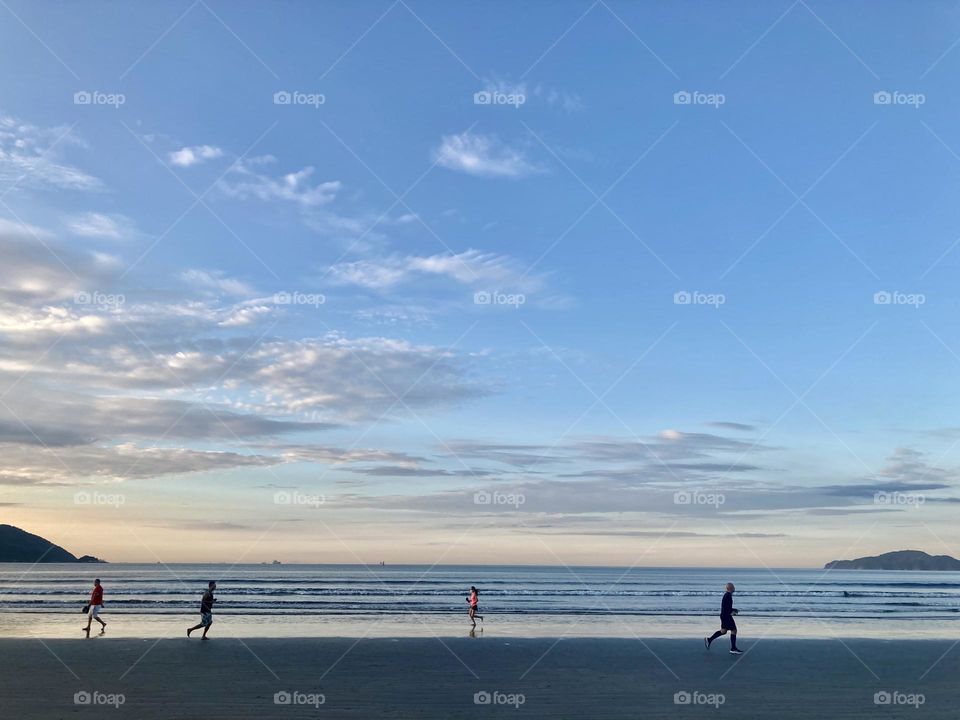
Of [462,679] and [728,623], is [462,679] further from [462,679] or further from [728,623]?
[728,623]

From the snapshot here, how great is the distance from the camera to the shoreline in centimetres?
1385

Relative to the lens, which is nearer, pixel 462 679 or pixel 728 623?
pixel 462 679

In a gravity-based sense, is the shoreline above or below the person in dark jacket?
below

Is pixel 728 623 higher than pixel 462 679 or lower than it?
higher

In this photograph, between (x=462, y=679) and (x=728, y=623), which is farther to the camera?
(x=728, y=623)

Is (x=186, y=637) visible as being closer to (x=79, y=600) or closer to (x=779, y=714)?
(x=779, y=714)

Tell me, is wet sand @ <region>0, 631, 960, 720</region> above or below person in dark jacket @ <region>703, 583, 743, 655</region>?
below

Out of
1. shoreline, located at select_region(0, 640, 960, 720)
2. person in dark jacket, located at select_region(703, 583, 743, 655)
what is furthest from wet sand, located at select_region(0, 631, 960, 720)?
person in dark jacket, located at select_region(703, 583, 743, 655)

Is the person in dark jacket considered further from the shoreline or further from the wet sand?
the wet sand

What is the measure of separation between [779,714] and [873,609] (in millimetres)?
40497

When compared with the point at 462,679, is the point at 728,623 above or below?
above

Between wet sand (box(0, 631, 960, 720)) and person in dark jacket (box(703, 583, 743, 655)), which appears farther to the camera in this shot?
person in dark jacket (box(703, 583, 743, 655))

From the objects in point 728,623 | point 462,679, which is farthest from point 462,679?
point 728,623

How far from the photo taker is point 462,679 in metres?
17.2
